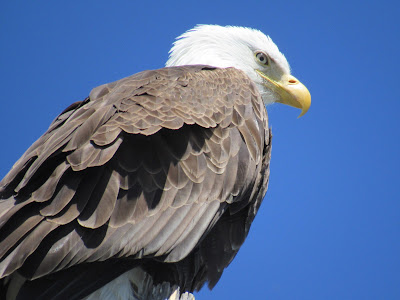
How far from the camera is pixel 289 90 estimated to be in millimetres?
6691

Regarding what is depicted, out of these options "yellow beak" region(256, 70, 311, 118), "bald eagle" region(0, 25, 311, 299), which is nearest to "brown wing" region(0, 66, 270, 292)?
"bald eagle" region(0, 25, 311, 299)

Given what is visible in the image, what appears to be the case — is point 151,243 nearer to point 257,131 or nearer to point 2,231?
point 2,231

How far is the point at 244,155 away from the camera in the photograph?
499 centimetres

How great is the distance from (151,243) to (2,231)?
0.82 meters

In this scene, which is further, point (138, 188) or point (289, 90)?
point (289, 90)

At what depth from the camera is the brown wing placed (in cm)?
408

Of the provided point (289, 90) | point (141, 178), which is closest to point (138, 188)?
point (141, 178)

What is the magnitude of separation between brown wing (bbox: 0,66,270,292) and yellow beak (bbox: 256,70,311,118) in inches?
52.3

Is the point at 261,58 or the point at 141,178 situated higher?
the point at 261,58

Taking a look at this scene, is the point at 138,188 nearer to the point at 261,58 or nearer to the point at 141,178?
the point at 141,178

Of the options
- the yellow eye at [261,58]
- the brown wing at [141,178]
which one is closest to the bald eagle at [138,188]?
the brown wing at [141,178]

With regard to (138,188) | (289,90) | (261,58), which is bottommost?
(138,188)

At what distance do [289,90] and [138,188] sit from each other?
8.62 ft

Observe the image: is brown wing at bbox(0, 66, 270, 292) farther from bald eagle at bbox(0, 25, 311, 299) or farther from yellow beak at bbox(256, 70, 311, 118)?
yellow beak at bbox(256, 70, 311, 118)
